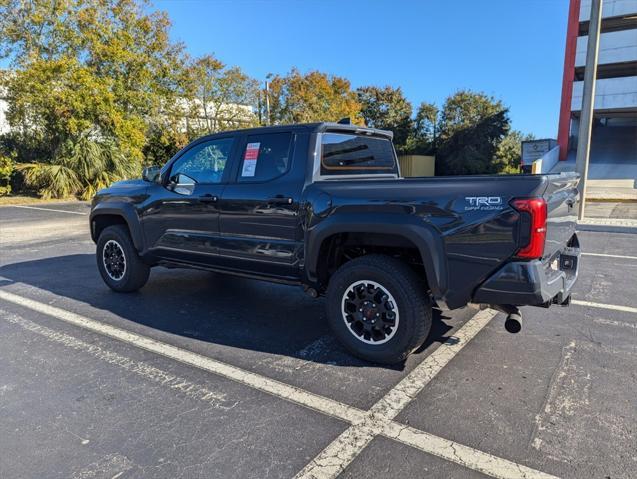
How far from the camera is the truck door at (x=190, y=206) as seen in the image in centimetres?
448

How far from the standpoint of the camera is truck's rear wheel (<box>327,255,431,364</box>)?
3.30 m

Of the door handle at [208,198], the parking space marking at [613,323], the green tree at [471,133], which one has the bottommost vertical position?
the parking space marking at [613,323]

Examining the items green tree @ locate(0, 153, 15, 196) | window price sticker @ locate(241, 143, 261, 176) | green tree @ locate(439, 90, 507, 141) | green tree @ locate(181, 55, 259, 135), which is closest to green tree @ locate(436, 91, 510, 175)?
green tree @ locate(439, 90, 507, 141)

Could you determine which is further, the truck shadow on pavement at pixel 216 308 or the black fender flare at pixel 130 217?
the black fender flare at pixel 130 217

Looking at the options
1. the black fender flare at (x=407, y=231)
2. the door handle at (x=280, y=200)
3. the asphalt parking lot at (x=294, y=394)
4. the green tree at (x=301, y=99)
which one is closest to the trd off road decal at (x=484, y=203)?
the black fender flare at (x=407, y=231)

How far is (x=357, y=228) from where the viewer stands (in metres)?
3.42

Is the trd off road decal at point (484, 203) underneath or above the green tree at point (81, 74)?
underneath

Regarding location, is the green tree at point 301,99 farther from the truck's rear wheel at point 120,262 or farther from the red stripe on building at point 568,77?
the truck's rear wheel at point 120,262

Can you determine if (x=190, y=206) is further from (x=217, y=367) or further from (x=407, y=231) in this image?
(x=407, y=231)

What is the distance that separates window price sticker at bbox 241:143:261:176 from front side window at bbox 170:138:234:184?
25 cm

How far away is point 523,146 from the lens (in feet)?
90.5

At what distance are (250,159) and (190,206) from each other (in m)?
0.88

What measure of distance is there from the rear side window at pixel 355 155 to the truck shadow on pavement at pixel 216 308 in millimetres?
1528

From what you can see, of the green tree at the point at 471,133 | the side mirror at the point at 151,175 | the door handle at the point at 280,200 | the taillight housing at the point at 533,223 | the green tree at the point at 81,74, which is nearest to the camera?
the taillight housing at the point at 533,223
